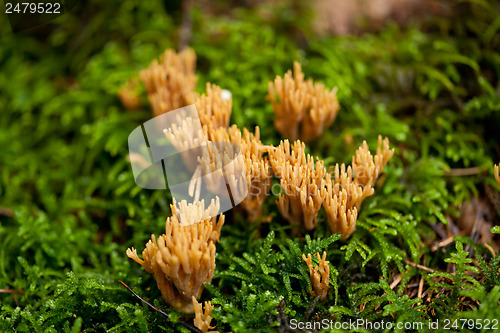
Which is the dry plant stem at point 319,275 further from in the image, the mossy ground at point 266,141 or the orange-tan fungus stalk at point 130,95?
the orange-tan fungus stalk at point 130,95

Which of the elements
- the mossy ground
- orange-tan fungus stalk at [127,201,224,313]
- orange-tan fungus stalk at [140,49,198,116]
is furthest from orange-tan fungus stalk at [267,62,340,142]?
orange-tan fungus stalk at [127,201,224,313]

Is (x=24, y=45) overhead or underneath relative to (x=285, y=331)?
overhead

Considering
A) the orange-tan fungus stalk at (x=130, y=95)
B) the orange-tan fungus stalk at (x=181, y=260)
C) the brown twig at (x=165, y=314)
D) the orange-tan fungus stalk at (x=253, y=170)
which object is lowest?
the brown twig at (x=165, y=314)

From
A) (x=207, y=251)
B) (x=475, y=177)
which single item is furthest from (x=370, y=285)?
(x=475, y=177)

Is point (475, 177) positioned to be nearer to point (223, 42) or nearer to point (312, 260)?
point (312, 260)

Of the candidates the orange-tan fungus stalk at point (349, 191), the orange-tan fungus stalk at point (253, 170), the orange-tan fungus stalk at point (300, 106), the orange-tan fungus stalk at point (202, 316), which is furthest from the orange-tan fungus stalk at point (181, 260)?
the orange-tan fungus stalk at point (300, 106)

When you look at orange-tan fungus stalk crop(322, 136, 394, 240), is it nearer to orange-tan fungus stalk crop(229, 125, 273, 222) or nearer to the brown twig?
orange-tan fungus stalk crop(229, 125, 273, 222)
